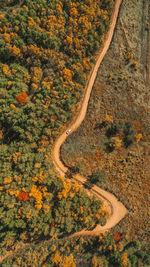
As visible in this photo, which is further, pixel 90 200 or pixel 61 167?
pixel 61 167

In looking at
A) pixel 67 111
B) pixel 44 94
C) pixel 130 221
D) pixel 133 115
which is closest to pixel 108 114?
pixel 133 115

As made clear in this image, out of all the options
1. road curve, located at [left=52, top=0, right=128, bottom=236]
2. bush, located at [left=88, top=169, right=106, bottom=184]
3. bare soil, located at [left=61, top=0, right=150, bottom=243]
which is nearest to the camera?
bush, located at [left=88, top=169, right=106, bottom=184]

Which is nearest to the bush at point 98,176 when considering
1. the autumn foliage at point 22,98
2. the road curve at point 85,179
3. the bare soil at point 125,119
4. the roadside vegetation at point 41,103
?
the bare soil at point 125,119

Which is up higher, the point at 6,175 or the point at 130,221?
the point at 6,175

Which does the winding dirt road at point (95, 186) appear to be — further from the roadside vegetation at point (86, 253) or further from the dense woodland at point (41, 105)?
the roadside vegetation at point (86, 253)

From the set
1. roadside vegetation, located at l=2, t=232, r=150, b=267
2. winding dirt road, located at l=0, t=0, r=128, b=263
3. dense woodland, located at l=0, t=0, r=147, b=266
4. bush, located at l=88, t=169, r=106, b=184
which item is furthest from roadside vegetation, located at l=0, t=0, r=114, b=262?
bush, located at l=88, t=169, r=106, b=184

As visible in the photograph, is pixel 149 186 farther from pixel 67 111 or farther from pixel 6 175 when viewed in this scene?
pixel 6 175

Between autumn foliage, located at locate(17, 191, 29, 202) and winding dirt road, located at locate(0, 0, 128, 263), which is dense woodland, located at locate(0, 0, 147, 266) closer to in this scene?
autumn foliage, located at locate(17, 191, 29, 202)
